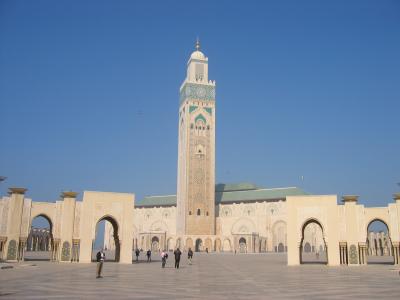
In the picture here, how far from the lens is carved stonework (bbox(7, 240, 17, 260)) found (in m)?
25.7

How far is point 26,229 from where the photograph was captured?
26.4 m

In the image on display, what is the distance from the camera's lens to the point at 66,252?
25.8 m

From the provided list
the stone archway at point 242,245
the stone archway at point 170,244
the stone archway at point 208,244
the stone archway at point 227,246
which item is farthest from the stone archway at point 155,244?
the stone archway at point 242,245

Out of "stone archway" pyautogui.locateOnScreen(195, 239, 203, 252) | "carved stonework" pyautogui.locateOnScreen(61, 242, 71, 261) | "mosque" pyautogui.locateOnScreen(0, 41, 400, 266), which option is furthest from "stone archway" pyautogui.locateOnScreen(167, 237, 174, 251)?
"carved stonework" pyautogui.locateOnScreen(61, 242, 71, 261)

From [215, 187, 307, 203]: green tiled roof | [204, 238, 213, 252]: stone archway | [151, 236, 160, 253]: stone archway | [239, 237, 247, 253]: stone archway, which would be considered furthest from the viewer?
[151, 236, 160, 253]: stone archway

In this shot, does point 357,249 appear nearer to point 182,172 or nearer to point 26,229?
point 26,229

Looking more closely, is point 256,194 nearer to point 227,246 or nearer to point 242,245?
point 227,246

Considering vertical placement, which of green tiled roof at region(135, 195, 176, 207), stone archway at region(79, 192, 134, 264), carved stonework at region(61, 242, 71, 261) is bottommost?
carved stonework at region(61, 242, 71, 261)

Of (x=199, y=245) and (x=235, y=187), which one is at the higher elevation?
(x=235, y=187)

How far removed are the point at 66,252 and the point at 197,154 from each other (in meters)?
45.8

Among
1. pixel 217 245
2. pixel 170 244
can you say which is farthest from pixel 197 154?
pixel 170 244

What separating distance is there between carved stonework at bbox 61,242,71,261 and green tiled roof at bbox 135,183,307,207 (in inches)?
1887

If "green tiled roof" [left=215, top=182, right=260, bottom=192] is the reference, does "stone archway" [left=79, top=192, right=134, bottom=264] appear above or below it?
below

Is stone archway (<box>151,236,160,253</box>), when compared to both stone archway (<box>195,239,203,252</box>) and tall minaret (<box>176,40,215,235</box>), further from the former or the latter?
stone archway (<box>195,239,203,252</box>)
